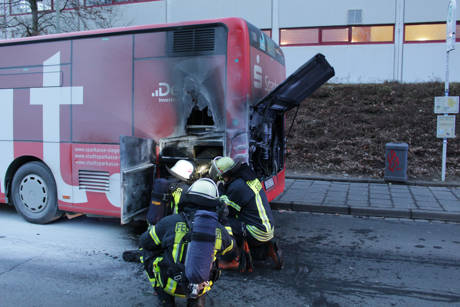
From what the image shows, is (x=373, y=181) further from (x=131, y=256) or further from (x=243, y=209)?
(x=131, y=256)

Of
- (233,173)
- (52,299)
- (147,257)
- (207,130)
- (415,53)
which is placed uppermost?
(415,53)

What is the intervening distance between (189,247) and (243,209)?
61.0 inches

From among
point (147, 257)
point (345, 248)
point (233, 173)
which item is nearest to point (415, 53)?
point (345, 248)

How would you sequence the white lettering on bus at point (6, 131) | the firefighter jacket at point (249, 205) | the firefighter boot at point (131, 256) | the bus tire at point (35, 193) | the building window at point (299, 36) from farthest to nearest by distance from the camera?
the building window at point (299, 36)
the white lettering on bus at point (6, 131)
the bus tire at point (35, 193)
the firefighter jacket at point (249, 205)
the firefighter boot at point (131, 256)

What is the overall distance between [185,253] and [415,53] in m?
16.3

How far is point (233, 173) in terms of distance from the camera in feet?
14.6

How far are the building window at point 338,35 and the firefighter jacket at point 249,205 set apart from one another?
566 inches

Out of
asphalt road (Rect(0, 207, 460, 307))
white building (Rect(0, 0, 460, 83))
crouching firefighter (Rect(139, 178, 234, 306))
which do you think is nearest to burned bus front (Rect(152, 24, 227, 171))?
asphalt road (Rect(0, 207, 460, 307))

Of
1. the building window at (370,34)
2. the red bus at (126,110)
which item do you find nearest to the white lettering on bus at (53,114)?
the red bus at (126,110)

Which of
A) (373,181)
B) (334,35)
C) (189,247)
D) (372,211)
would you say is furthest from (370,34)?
(189,247)

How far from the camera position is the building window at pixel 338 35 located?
16.9 m

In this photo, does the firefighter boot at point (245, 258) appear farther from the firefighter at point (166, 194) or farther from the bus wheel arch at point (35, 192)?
the bus wheel arch at point (35, 192)

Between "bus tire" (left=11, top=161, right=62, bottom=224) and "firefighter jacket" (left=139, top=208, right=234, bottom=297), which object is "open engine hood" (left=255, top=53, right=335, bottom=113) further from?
"bus tire" (left=11, top=161, right=62, bottom=224)

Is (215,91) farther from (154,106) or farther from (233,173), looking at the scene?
(233,173)
